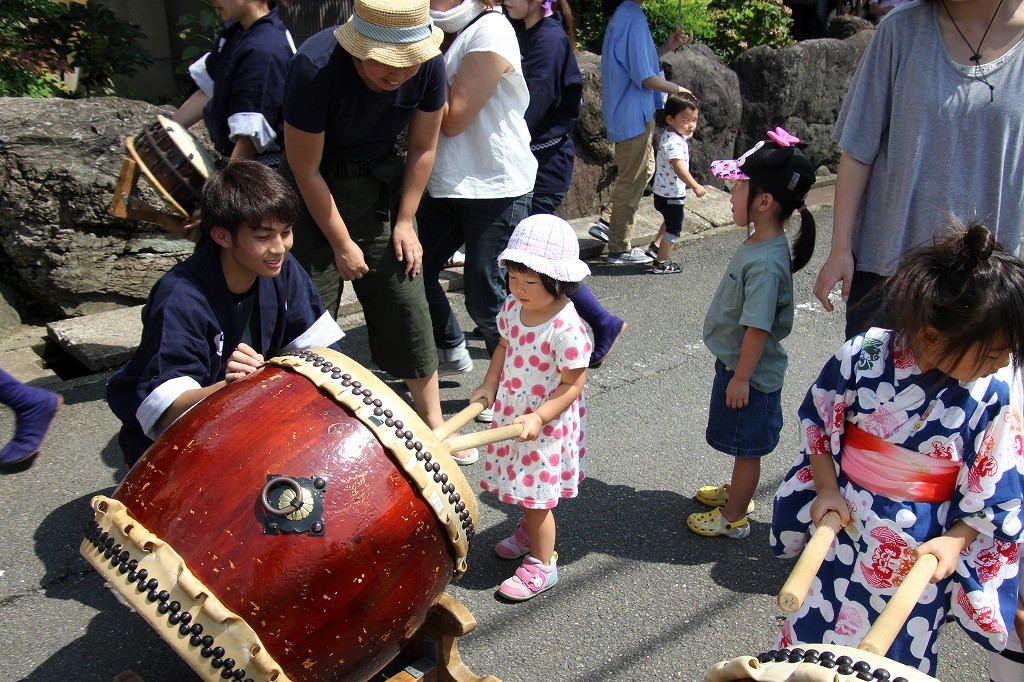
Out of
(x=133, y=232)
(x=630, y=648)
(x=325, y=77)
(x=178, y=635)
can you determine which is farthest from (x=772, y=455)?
(x=133, y=232)

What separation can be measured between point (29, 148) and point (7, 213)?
338 mm

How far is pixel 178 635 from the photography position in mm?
1705

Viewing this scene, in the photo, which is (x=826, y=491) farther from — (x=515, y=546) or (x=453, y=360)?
(x=453, y=360)

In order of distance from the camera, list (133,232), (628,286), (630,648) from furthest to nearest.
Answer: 1. (628,286)
2. (133,232)
3. (630,648)

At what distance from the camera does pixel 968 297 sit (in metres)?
1.77

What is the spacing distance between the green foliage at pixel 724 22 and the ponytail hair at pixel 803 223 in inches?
229

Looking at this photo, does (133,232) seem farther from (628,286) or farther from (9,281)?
(628,286)

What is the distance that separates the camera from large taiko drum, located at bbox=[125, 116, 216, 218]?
9.98 feet

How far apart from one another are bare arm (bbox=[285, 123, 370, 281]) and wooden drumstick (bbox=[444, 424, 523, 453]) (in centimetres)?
108

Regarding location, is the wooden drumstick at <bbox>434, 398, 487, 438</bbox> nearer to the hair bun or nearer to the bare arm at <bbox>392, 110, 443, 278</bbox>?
the bare arm at <bbox>392, 110, 443, 278</bbox>

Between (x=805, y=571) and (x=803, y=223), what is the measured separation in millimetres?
1686

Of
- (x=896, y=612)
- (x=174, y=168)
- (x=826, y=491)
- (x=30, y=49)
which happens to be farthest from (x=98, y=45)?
(x=896, y=612)

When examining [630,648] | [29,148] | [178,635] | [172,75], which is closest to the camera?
[178,635]

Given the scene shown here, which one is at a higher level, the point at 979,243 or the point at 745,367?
the point at 979,243
